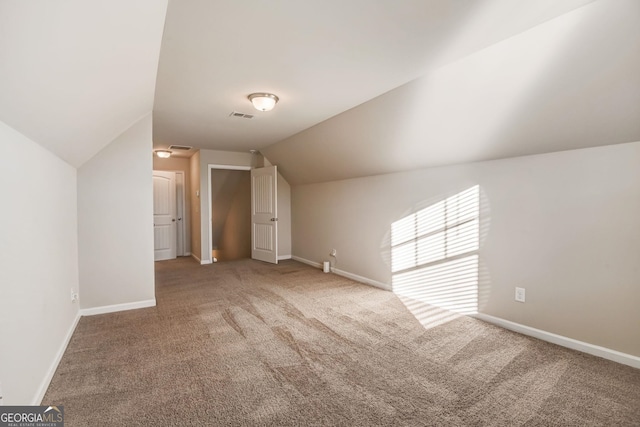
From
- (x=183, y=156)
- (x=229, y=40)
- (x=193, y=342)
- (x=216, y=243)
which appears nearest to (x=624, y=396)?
(x=193, y=342)

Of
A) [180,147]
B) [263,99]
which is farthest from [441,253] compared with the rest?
[180,147]

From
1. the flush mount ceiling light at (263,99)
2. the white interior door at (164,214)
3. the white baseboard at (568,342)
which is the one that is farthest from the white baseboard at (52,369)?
the white interior door at (164,214)

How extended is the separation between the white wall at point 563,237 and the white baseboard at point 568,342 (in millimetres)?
35

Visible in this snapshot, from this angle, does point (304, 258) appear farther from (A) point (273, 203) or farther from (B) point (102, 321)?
(B) point (102, 321)

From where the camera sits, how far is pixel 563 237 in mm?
2613

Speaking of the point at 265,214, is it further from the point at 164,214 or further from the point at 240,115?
the point at 240,115

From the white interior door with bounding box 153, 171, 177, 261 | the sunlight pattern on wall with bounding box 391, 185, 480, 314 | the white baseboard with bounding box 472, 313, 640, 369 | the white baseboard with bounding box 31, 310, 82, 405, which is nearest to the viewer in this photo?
the white baseboard with bounding box 31, 310, 82, 405

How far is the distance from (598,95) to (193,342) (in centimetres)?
366

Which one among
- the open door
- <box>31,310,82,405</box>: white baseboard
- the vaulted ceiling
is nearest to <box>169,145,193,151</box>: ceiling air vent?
the open door

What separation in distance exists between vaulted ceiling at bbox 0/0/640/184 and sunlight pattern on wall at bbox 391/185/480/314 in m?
0.59

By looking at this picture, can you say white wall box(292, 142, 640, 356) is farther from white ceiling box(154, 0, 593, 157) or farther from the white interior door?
the white interior door

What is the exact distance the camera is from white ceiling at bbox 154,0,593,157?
5.84ft

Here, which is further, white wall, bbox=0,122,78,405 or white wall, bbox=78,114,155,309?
white wall, bbox=78,114,155,309

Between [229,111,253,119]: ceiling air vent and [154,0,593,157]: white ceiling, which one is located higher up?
[229,111,253,119]: ceiling air vent
